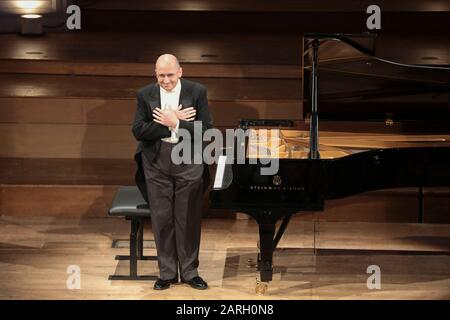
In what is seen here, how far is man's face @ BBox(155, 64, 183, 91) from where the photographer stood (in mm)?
5309

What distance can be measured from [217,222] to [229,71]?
130cm

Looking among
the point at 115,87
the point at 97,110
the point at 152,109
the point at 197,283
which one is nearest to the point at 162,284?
the point at 197,283

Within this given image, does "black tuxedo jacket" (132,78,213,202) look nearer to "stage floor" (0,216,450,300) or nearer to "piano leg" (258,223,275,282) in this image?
"piano leg" (258,223,275,282)

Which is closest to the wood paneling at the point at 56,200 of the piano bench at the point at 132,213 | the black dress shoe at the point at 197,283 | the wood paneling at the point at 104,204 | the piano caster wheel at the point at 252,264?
the wood paneling at the point at 104,204

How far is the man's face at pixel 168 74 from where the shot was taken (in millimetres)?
5309

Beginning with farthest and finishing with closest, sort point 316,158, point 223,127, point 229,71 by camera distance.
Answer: point 229,71
point 223,127
point 316,158

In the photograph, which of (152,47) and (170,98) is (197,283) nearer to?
(170,98)

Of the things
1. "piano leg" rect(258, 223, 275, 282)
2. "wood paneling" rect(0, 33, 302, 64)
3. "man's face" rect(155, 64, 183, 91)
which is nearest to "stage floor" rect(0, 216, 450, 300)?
"piano leg" rect(258, 223, 275, 282)

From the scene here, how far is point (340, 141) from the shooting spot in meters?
6.03

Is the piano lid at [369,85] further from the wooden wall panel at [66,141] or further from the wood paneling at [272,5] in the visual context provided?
the wood paneling at [272,5]

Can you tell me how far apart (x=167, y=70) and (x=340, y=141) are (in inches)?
50.3

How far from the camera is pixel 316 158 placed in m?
5.21
